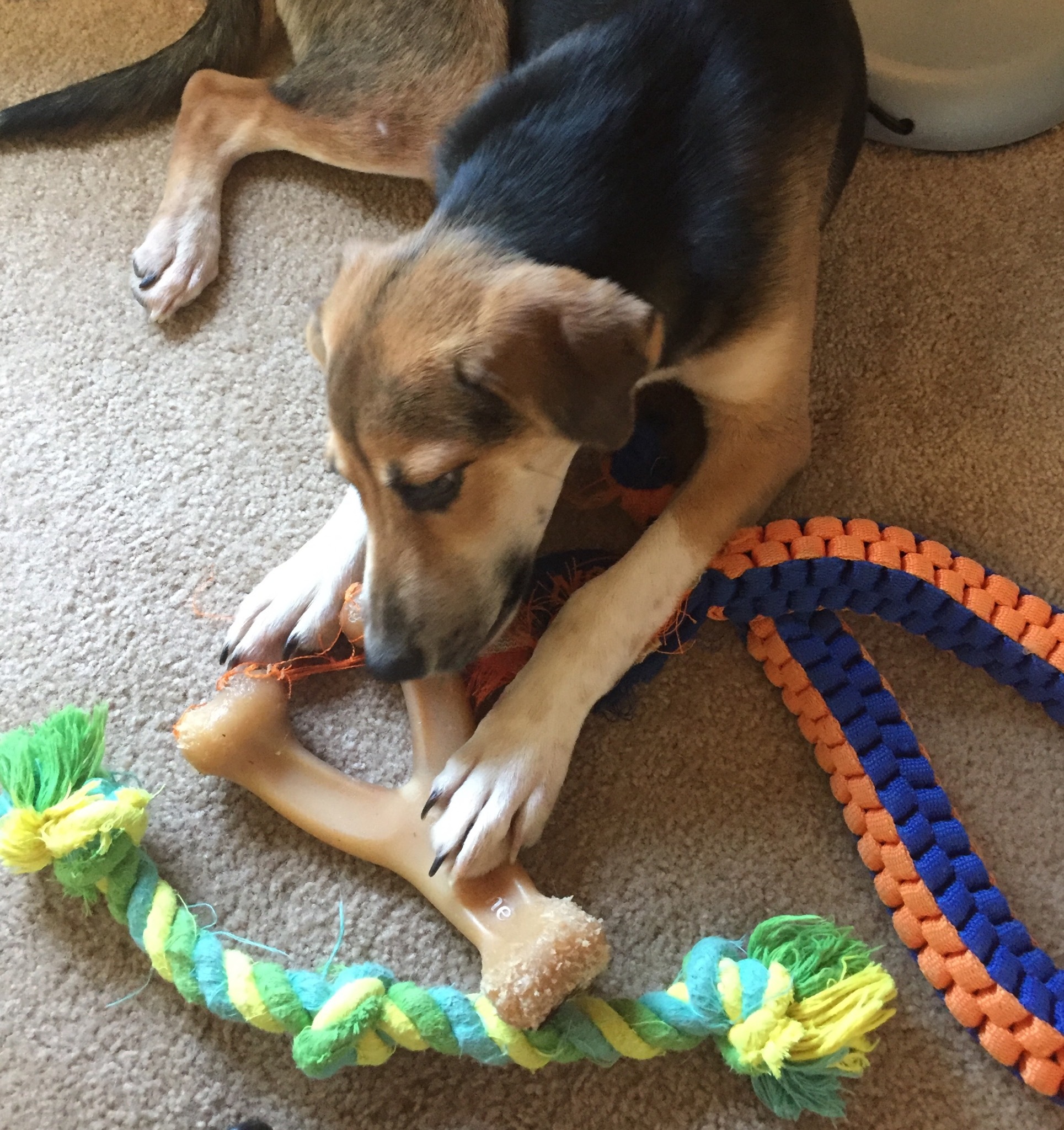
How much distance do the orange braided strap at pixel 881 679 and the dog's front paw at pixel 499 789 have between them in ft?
1.38

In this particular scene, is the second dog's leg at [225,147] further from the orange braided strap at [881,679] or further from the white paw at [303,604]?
the orange braided strap at [881,679]

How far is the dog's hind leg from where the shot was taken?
2061mm

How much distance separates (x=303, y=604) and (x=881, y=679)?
105cm

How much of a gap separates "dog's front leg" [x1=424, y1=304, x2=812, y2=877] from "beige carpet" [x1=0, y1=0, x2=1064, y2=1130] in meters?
0.19

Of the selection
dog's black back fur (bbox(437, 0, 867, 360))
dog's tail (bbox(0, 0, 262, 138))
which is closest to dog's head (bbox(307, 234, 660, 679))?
dog's black back fur (bbox(437, 0, 867, 360))

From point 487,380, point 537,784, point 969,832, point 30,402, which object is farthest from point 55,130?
point 969,832

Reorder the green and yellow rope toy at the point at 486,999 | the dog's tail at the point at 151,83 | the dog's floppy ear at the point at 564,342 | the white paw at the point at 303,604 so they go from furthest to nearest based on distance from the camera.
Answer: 1. the dog's tail at the point at 151,83
2. the white paw at the point at 303,604
3. the green and yellow rope toy at the point at 486,999
4. the dog's floppy ear at the point at 564,342

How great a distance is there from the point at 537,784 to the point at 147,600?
2.92ft

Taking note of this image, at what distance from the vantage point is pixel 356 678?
1.77m

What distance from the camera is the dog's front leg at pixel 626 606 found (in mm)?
1476

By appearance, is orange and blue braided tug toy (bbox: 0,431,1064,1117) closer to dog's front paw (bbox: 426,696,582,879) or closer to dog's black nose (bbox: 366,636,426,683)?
dog's front paw (bbox: 426,696,582,879)

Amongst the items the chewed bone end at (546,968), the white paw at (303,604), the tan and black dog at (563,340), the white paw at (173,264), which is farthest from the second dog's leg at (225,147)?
the chewed bone end at (546,968)

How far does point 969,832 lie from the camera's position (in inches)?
66.0

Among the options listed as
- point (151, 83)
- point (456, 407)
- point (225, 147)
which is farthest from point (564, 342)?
point (151, 83)
